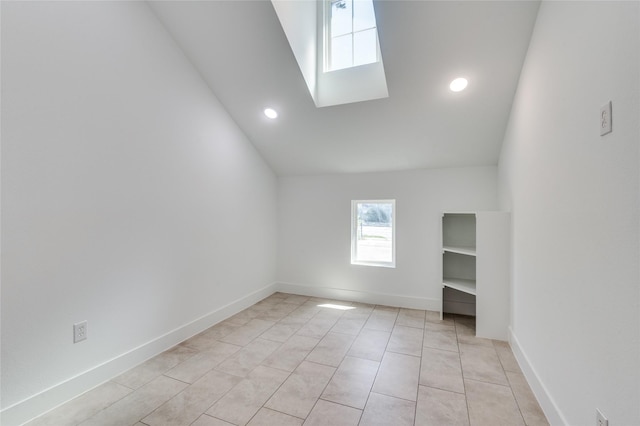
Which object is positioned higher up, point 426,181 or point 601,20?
point 601,20

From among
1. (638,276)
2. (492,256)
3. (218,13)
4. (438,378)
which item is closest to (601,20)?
Result: (638,276)

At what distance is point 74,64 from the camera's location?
1.80m

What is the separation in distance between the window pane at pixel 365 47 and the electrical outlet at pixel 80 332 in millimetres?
3268

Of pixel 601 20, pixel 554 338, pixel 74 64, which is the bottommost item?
pixel 554 338

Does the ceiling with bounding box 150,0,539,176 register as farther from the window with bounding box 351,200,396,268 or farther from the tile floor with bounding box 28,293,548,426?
the tile floor with bounding box 28,293,548,426

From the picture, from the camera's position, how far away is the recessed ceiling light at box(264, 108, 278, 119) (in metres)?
3.03

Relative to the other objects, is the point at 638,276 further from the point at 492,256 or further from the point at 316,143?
the point at 316,143

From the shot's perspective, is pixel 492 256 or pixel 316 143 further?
pixel 316 143

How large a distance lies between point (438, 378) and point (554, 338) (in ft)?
2.72

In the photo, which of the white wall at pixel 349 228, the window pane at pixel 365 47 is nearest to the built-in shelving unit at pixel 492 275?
the white wall at pixel 349 228

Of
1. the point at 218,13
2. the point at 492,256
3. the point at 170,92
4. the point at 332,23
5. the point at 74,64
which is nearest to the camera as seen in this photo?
the point at 74,64

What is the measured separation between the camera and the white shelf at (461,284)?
9.68 ft

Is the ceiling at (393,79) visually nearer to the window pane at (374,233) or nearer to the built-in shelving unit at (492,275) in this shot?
the window pane at (374,233)

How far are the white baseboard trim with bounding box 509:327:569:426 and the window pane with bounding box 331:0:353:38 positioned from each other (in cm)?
346
